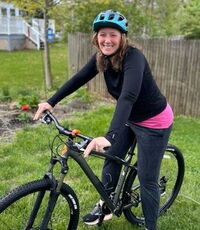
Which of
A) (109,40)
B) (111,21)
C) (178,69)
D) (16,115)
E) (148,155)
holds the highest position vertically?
(111,21)

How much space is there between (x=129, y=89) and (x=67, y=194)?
89 cm

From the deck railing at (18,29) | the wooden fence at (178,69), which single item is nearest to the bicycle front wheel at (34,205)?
the wooden fence at (178,69)

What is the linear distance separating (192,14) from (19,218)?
874cm

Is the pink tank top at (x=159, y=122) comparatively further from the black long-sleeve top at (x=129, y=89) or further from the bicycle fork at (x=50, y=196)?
the bicycle fork at (x=50, y=196)

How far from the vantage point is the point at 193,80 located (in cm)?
870

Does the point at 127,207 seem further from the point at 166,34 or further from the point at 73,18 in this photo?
the point at 166,34

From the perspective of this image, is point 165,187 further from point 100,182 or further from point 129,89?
point 129,89

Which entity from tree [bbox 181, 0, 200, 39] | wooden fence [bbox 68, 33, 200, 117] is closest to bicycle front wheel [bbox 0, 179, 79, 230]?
wooden fence [bbox 68, 33, 200, 117]

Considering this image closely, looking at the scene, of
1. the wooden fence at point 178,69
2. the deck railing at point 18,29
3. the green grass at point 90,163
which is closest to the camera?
the green grass at point 90,163

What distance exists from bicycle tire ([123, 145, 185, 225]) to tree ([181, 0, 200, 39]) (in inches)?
267

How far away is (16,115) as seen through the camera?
23.5 ft

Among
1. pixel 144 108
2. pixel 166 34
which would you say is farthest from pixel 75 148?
pixel 166 34

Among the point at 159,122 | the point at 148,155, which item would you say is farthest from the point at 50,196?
the point at 159,122

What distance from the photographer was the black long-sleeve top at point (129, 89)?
98.6 inches
